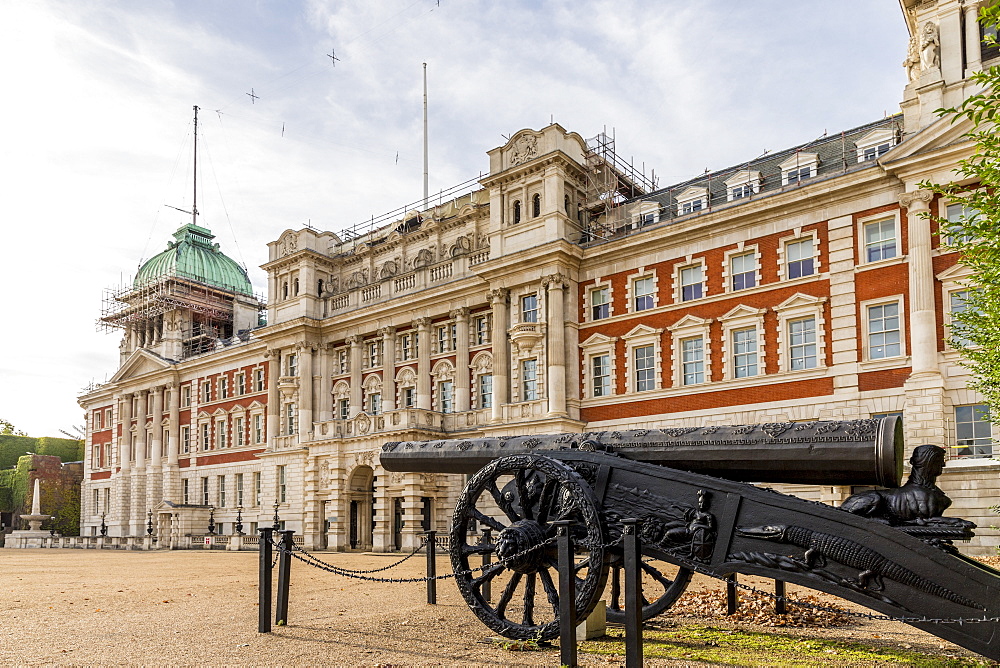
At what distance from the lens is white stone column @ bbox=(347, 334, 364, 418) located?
38438mm

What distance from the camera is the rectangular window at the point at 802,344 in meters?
25.6

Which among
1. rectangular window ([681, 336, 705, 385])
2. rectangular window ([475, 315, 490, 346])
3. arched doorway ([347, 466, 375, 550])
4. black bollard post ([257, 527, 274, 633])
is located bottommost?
arched doorway ([347, 466, 375, 550])

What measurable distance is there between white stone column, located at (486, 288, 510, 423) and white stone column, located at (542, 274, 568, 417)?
85.0 inches

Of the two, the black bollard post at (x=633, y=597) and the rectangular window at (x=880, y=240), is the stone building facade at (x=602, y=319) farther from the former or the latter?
the black bollard post at (x=633, y=597)

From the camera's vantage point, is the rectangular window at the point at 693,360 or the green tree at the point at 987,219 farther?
the rectangular window at the point at 693,360

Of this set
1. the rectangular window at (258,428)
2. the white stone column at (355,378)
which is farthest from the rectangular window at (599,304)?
the rectangular window at (258,428)

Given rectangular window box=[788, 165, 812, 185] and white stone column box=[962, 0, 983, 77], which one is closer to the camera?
white stone column box=[962, 0, 983, 77]

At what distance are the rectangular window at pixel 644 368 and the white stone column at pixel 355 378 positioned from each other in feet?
46.4

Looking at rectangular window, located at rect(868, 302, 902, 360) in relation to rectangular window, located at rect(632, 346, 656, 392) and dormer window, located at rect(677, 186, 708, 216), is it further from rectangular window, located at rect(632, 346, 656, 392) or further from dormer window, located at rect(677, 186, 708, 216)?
dormer window, located at rect(677, 186, 708, 216)

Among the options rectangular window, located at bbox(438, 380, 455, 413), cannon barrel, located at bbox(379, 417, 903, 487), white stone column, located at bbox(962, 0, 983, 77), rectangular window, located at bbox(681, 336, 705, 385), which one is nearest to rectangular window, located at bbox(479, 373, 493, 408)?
rectangular window, located at bbox(438, 380, 455, 413)

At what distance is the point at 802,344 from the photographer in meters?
25.8

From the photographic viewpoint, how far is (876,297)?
24359 millimetres

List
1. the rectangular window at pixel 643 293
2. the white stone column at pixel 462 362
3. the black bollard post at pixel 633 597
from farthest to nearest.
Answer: the white stone column at pixel 462 362, the rectangular window at pixel 643 293, the black bollard post at pixel 633 597

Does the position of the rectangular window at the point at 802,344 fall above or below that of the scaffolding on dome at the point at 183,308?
below
